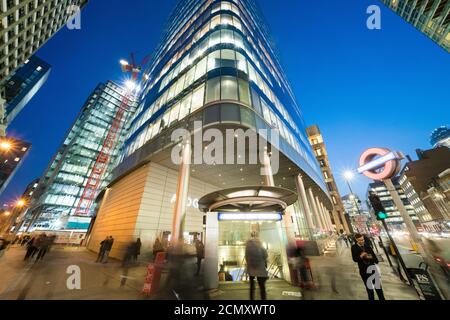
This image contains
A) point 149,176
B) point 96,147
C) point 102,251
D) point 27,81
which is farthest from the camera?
point 96,147

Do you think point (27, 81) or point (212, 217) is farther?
point (27, 81)

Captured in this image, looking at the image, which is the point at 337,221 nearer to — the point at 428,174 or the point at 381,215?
the point at 381,215

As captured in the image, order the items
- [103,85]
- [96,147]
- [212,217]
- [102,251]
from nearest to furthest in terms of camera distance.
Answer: [212,217] < [102,251] < [96,147] < [103,85]

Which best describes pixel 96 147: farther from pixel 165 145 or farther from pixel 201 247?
pixel 201 247

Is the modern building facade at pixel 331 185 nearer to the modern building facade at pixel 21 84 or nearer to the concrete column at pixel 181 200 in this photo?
the concrete column at pixel 181 200

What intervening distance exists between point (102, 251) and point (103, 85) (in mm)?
89710

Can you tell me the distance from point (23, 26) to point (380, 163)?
48275 mm

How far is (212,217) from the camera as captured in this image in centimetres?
786

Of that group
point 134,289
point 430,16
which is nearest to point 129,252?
point 134,289

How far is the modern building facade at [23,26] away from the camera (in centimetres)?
2314

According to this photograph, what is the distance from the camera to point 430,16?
3347cm
